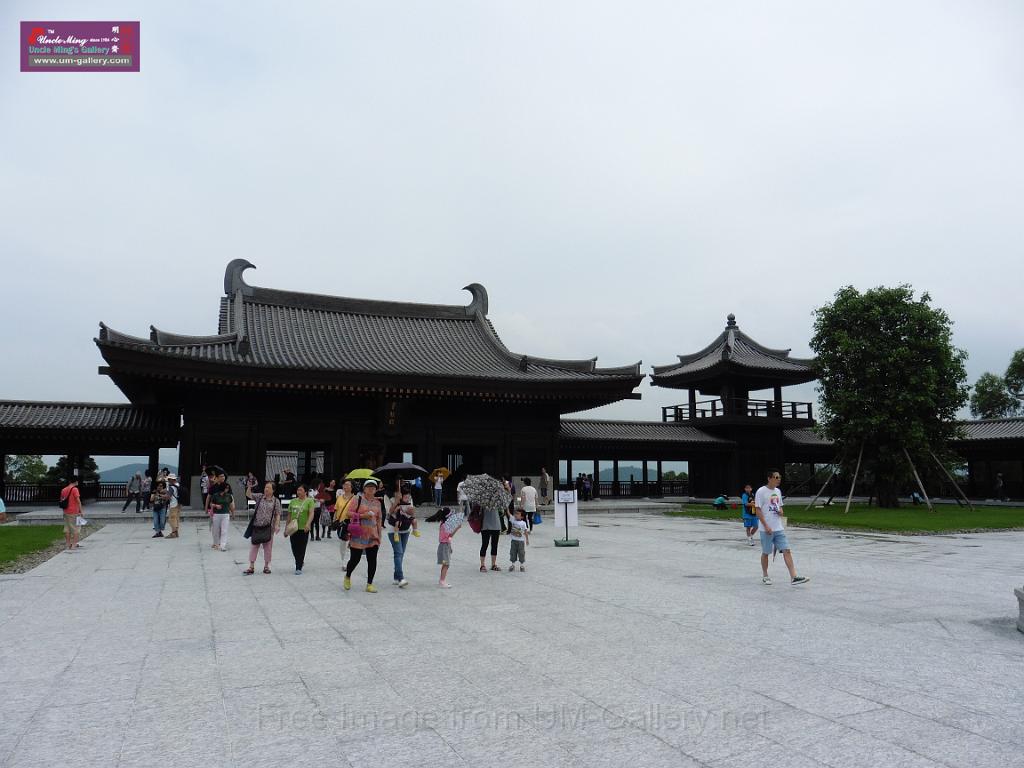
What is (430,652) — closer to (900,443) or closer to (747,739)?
(747,739)

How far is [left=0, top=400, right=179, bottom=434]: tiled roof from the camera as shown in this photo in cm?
2652

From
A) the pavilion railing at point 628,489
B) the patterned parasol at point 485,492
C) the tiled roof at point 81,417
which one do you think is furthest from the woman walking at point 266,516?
the pavilion railing at point 628,489

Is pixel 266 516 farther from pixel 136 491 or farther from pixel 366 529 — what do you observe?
pixel 136 491

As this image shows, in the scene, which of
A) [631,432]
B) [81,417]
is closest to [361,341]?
[81,417]

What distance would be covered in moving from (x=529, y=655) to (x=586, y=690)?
3.79 ft

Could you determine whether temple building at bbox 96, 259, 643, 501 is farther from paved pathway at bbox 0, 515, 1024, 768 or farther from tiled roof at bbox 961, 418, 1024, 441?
tiled roof at bbox 961, 418, 1024, 441

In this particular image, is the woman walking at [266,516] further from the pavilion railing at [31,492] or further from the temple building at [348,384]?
the pavilion railing at [31,492]

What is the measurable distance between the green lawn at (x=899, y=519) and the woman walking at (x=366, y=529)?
14.0 metres

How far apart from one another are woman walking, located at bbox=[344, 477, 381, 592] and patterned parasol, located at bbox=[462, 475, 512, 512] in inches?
78.5

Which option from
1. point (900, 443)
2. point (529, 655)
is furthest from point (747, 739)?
point (900, 443)

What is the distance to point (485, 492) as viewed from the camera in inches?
468

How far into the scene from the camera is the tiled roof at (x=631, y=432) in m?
34.7

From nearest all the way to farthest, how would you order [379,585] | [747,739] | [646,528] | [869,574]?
[747,739] → [379,585] → [869,574] → [646,528]

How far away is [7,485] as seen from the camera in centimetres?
2844
